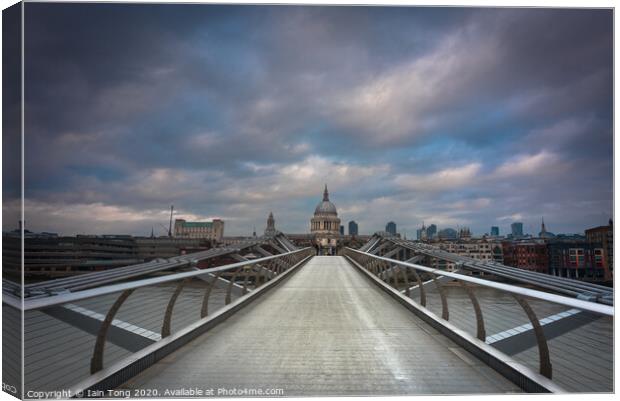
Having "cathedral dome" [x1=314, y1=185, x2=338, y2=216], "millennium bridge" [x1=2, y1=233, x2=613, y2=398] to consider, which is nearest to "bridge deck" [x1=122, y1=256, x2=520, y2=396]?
"millennium bridge" [x1=2, y1=233, x2=613, y2=398]

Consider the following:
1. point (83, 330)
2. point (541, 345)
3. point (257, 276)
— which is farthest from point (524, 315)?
point (257, 276)

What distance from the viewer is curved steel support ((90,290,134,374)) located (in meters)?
2.78

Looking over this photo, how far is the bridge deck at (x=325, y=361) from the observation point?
2.98m

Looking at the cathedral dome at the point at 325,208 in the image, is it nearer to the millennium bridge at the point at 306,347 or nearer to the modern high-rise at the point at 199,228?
the modern high-rise at the point at 199,228

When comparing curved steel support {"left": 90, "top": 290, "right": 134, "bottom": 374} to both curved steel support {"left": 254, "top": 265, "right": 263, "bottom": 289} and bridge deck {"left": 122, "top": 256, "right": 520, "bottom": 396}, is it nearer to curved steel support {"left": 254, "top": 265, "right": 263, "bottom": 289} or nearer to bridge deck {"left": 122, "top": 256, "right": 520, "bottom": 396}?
bridge deck {"left": 122, "top": 256, "right": 520, "bottom": 396}

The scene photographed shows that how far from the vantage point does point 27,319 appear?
10.0 feet

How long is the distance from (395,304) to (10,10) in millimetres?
6668

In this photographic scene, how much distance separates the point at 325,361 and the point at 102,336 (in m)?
1.81

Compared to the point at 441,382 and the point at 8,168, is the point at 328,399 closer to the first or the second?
the point at 441,382

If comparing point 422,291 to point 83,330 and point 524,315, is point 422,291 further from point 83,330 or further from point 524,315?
point 83,330

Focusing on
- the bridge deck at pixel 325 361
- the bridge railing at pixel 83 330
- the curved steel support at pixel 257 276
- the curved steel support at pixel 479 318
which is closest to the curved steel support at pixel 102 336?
the bridge railing at pixel 83 330

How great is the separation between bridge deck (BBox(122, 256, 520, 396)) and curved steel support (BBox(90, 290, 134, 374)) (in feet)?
0.89

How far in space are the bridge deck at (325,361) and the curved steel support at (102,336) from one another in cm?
27

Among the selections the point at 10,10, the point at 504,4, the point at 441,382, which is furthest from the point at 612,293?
the point at 10,10
